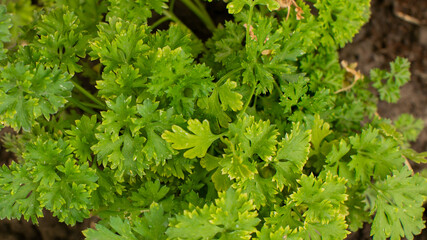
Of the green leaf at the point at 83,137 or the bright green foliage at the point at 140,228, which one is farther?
the green leaf at the point at 83,137

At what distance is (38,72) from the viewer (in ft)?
4.66

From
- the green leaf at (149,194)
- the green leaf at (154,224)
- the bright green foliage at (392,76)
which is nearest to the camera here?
the green leaf at (154,224)

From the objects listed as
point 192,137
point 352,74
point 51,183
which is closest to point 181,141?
point 192,137

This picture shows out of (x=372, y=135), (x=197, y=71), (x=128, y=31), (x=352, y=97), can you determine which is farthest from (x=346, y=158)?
(x=128, y=31)

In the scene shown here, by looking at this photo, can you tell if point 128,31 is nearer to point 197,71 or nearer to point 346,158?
point 197,71

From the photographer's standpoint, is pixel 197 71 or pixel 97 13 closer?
pixel 197 71

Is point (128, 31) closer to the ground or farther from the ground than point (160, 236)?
farther from the ground

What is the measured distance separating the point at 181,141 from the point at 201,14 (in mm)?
1025

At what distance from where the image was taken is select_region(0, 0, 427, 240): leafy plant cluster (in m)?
1.43

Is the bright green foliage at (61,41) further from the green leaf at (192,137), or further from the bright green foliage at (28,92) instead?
the green leaf at (192,137)

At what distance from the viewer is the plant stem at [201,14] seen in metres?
2.16

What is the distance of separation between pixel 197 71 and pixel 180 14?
3.14 ft

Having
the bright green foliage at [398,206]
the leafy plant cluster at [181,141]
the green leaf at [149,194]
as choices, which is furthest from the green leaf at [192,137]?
the bright green foliage at [398,206]

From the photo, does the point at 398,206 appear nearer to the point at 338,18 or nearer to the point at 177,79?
the point at 338,18
